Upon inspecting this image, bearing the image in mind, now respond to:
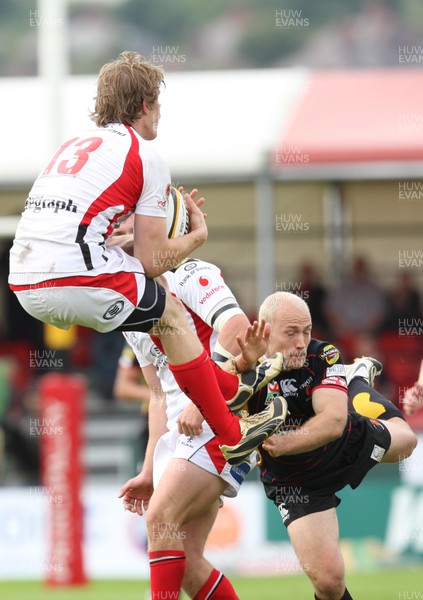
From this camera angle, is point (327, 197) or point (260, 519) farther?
point (327, 197)

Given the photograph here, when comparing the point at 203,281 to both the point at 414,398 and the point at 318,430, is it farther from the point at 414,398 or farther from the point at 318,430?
the point at 414,398

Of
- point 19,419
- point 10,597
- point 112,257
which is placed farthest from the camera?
point 19,419

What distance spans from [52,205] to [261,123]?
29.4 feet

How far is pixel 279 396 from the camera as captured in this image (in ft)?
20.5

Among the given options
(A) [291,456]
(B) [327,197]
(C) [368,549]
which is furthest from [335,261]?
(A) [291,456]

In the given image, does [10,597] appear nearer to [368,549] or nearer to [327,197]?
[368,549]

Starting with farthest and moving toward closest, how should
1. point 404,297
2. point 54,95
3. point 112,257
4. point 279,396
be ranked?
1. point 404,297
2. point 54,95
3. point 279,396
4. point 112,257

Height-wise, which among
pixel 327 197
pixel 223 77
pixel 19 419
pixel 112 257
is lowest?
pixel 19 419

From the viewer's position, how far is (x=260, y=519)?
11.5m

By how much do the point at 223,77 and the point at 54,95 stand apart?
3.42 m

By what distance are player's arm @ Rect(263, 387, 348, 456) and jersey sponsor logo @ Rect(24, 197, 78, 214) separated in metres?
1.46

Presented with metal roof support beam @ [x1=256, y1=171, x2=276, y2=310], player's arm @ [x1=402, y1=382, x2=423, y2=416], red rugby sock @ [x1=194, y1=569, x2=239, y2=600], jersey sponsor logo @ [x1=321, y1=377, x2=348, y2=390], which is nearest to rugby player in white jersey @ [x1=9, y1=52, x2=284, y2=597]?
jersey sponsor logo @ [x1=321, y1=377, x2=348, y2=390]

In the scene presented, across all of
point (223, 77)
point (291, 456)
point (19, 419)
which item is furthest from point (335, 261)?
point (291, 456)

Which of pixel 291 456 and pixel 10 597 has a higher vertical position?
pixel 291 456
